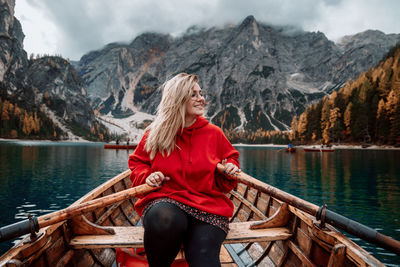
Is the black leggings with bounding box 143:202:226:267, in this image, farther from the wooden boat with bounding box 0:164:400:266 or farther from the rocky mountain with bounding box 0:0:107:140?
the rocky mountain with bounding box 0:0:107:140

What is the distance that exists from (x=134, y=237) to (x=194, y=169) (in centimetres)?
181

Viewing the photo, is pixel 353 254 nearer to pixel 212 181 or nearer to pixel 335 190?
pixel 212 181

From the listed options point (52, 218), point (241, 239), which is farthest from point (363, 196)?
point (52, 218)

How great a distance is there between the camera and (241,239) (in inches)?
149

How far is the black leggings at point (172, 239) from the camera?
241 cm

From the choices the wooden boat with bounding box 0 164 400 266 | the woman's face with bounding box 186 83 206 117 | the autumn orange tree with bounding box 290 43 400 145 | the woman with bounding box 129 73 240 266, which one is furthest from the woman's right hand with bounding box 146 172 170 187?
the autumn orange tree with bounding box 290 43 400 145

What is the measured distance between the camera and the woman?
2.46m

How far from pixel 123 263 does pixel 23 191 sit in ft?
54.7

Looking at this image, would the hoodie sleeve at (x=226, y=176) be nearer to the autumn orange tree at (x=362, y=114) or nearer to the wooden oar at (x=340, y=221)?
the wooden oar at (x=340, y=221)

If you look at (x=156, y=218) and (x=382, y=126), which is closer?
(x=156, y=218)

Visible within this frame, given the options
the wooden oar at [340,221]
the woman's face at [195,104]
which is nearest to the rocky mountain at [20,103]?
the woman's face at [195,104]

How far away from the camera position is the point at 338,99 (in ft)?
277

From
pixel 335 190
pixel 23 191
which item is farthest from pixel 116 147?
pixel 335 190

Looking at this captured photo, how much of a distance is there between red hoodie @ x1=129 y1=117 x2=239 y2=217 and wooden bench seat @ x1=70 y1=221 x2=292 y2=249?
88 centimetres
